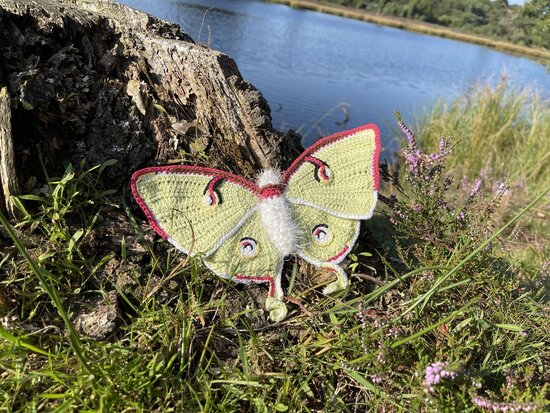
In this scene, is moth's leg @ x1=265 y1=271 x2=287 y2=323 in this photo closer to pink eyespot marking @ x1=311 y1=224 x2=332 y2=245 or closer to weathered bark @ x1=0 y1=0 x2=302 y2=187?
pink eyespot marking @ x1=311 y1=224 x2=332 y2=245

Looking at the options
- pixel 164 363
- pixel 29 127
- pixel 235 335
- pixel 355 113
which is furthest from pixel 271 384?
pixel 355 113

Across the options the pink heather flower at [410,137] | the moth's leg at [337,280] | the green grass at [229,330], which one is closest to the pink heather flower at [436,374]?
the green grass at [229,330]

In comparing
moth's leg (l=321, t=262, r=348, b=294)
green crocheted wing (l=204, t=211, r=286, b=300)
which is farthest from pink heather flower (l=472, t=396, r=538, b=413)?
green crocheted wing (l=204, t=211, r=286, b=300)

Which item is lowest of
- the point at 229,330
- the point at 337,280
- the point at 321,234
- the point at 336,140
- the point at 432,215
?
the point at 229,330

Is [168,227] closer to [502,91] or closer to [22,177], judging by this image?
[22,177]

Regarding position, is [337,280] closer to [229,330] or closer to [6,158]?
[229,330]

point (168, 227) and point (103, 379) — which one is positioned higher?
point (168, 227)

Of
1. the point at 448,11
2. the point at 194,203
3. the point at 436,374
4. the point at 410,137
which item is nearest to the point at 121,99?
the point at 194,203
